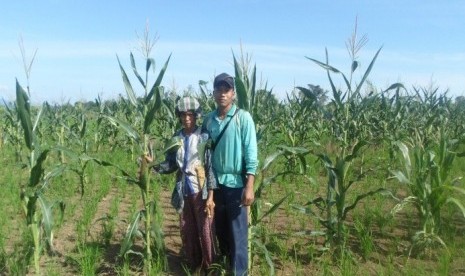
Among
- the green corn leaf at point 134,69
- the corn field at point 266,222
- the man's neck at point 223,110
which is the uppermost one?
the green corn leaf at point 134,69

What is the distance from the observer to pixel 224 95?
355 cm

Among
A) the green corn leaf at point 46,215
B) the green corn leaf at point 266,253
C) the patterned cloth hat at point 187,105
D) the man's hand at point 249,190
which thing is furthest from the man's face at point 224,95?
the green corn leaf at point 46,215

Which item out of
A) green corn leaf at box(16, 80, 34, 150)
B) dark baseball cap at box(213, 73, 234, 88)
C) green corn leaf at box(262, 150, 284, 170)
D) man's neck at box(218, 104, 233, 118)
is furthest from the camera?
green corn leaf at box(262, 150, 284, 170)

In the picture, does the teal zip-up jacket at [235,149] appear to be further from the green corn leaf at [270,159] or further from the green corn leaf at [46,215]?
the green corn leaf at [46,215]

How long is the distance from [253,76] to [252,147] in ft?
2.69

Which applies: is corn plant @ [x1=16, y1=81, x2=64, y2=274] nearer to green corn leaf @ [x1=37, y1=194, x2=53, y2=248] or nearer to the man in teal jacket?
green corn leaf @ [x1=37, y1=194, x2=53, y2=248]

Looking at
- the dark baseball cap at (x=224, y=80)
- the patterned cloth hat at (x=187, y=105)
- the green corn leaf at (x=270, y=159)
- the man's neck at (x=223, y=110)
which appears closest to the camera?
the dark baseball cap at (x=224, y=80)

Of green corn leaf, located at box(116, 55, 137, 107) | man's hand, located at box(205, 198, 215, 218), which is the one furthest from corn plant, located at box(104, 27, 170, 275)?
man's hand, located at box(205, 198, 215, 218)

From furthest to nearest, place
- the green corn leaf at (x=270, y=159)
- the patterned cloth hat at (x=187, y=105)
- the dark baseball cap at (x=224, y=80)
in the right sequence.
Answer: the green corn leaf at (x=270, y=159) → the patterned cloth hat at (x=187, y=105) → the dark baseball cap at (x=224, y=80)

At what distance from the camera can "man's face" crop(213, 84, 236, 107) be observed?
3533 mm

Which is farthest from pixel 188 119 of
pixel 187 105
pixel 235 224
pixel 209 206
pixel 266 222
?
pixel 266 222

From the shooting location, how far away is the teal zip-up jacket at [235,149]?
3.58 m

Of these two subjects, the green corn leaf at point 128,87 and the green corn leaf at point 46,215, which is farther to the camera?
the green corn leaf at point 128,87

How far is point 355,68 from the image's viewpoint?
430 cm
